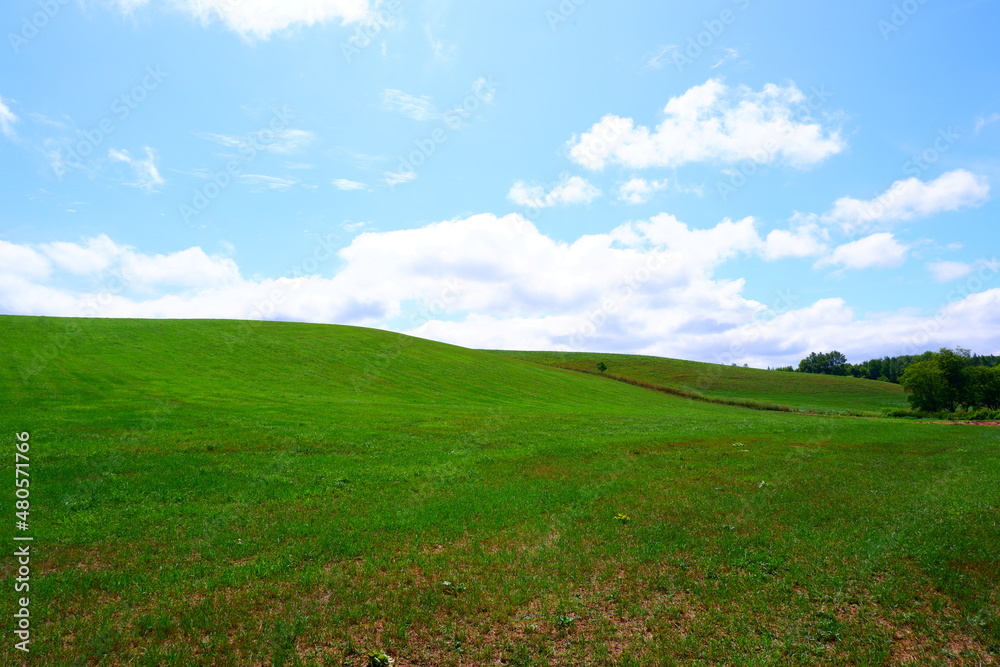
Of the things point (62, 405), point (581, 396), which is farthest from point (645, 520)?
point (581, 396)

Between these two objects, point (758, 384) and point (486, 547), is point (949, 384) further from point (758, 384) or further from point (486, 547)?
point (486, 547)

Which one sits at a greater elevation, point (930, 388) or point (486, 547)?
point (930, 388)

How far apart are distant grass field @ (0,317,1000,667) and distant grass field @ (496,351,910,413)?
8738 cm

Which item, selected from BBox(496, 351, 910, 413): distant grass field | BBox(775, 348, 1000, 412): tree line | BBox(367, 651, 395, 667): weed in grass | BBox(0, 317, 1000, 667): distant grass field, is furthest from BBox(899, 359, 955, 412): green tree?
BBox(367, 651, 395, 667): weed in grass

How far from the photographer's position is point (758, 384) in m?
130

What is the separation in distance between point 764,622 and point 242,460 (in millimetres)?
21873

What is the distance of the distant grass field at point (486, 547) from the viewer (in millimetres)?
9352

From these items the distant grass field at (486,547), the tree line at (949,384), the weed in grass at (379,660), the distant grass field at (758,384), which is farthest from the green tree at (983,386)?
the weed in grass at (379,660)

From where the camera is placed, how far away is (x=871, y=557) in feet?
43.6

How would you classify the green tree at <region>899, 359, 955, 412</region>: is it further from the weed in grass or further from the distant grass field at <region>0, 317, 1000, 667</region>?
the weed in grass

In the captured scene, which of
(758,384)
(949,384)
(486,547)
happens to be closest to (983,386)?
(949,384)

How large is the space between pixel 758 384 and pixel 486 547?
440ft

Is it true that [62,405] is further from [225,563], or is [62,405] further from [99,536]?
[225,563]

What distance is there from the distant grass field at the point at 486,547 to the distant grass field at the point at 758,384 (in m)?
87.4
